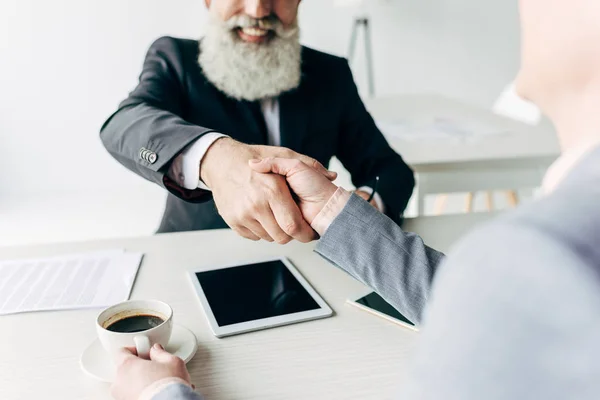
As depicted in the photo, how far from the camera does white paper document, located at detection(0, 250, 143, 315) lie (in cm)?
87

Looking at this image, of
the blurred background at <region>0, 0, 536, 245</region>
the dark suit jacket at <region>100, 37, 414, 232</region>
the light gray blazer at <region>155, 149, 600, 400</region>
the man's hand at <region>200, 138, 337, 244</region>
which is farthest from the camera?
the blurred background at <region>0, 0, 536, 245</region>

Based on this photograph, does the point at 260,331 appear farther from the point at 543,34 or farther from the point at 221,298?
the point at 543,34

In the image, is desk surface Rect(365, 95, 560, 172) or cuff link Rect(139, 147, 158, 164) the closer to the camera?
cuff link Rect(139, 147, 158, 164)

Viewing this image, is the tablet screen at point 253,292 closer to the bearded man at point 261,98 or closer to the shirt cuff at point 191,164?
the shirt cuff at point 191,164

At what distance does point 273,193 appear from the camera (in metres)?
0.89

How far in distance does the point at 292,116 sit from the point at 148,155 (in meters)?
0.55

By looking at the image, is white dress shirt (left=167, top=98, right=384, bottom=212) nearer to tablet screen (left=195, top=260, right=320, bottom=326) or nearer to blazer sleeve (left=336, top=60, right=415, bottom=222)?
tablet screen (left=195, top=260, right=320, bottom=326)

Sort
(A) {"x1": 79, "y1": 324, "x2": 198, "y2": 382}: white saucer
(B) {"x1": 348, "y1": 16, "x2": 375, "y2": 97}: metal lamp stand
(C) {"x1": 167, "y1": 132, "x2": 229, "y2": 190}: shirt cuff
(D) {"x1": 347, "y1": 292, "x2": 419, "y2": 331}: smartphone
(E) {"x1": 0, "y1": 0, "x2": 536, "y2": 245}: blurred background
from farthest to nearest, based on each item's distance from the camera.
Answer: (B) {"x1": 348, "y1": 16, "x2": 375, "y2": 97}: metal lamp stand, (E) {"x1": 0, "y1": 0, "x2": 536, "y2": 245}: blurred background, (C) {"x1": 167, "y1": 132, "x2": 229, "y2": 190}: shirt cuff, (D) {"x1": 347, "y1": 292, "x2": 419, "y2": 331}: smartphone, (A) {"x1": 79, "y1": 324, "x2": 198, "y2": 382}: white saucer

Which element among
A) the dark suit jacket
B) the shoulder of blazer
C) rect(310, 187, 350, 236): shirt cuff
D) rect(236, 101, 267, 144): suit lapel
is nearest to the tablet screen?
rect(310, 187, 350, 236): shirt cuff

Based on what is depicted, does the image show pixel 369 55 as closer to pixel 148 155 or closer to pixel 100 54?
pixel 100 54

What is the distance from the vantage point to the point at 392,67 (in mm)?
3951

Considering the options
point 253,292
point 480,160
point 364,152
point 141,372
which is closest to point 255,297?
point 253,292

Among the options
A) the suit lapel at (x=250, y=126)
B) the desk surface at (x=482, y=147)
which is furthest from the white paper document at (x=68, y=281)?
the desk surface at (x=482, y=147)

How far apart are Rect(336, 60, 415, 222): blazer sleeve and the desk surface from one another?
15 cm
